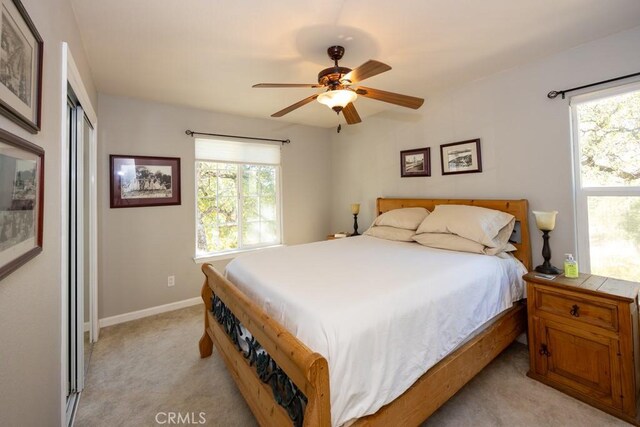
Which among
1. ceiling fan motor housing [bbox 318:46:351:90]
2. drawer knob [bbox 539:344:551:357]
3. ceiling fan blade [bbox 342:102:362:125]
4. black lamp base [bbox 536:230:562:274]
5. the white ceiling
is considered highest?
the white ceiling

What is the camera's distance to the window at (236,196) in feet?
11.8

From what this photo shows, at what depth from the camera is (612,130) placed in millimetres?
2070

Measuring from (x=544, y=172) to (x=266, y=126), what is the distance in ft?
10.7

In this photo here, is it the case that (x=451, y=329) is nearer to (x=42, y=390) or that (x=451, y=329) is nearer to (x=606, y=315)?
(x=606, y=315)

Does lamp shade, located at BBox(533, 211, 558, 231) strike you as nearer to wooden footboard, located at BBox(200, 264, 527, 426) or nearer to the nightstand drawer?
the nightstand drawer

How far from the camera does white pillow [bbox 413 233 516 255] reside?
224cm

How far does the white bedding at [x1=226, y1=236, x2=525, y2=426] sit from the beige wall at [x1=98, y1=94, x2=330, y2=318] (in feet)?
5.16

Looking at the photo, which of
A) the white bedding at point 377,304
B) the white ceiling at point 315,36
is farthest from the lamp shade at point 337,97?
the white bedding at point 377,304

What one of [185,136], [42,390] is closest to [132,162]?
[185,136]

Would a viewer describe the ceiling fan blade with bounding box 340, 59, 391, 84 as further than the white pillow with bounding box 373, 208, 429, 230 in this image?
No

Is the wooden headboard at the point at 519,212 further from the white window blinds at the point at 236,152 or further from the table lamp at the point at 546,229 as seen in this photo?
the white window blinds at the point at 236,152

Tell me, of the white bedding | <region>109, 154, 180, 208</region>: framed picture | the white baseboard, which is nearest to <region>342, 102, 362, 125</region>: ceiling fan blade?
the white bedding

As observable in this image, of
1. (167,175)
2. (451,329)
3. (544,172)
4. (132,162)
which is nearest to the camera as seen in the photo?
(451,329)

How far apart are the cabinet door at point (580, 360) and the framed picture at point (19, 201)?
2.77 m
